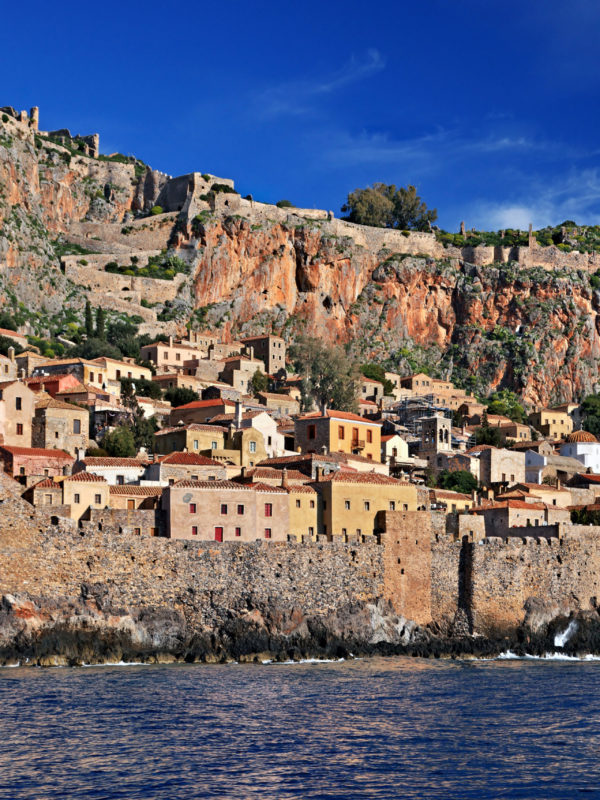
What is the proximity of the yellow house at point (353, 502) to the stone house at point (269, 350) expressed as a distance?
55452mm

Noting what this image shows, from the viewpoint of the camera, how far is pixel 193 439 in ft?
228

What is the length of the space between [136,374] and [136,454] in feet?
84.8

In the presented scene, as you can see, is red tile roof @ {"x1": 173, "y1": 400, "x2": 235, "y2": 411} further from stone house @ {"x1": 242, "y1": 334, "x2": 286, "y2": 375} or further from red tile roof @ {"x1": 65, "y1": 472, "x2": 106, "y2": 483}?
stone house @ {"x1": 242, "y1": 334, "x2": 286, "y2": 375}

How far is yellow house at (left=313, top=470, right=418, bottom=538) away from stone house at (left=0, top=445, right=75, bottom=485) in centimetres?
1318

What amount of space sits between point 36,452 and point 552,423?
6442 centimetres

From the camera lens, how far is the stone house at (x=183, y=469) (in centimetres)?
6050

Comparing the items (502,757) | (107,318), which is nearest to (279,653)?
(502,757)

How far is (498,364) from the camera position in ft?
443

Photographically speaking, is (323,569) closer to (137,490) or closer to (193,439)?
(137,490)

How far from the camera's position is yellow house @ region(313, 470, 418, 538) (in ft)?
185

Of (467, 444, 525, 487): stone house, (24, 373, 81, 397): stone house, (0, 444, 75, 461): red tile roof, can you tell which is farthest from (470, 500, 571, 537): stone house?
(24, 373, 81, 397): stone house

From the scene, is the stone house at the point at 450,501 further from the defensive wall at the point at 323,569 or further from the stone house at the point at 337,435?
the stone house at the point at 337,435

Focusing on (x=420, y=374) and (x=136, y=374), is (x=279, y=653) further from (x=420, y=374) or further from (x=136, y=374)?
(x=420, y=374)

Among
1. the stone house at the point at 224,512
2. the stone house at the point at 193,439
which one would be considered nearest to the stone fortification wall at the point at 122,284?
the stone house at the point at 193,439
